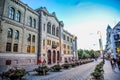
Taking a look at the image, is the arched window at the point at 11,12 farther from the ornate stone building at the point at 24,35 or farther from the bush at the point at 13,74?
the bush at the point at 13,74

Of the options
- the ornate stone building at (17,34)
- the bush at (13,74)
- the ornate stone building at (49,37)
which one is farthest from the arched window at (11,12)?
the bush at (13,74)

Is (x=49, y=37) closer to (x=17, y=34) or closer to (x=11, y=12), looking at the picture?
(x=17, y=34)

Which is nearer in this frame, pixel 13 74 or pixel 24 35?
pixel 13 74

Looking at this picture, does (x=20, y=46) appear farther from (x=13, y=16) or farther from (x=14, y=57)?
(x=13, y=16)

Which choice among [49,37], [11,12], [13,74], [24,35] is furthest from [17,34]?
[13,74]

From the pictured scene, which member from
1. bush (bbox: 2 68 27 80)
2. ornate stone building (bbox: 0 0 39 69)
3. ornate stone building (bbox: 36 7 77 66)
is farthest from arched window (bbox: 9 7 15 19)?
bush (bbox: 2 68 27 80)

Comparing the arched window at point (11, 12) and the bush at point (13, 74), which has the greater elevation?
the arched window at point (11, 12)

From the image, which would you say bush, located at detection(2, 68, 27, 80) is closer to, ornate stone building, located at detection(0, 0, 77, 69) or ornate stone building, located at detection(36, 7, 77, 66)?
ornate stone building, located at detection(0, 0, 77, 69)

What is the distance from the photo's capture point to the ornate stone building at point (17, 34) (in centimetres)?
2308

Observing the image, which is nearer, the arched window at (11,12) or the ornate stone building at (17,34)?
the ornate stone building at (17,34)

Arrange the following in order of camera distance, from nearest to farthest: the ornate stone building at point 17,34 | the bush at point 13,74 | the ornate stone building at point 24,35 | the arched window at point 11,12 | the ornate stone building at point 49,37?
the bush at point 13,74 < the ornate stone building at point 17,34 < the ornate stone building at point 24,35 < the arched window at point 11,12 < the ornate stone building at point 49,37

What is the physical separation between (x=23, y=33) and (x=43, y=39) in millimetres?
8377

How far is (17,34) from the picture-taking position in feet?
88.2

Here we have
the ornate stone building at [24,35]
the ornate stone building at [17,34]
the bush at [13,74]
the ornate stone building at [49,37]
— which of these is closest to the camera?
the bush at [13,74]
